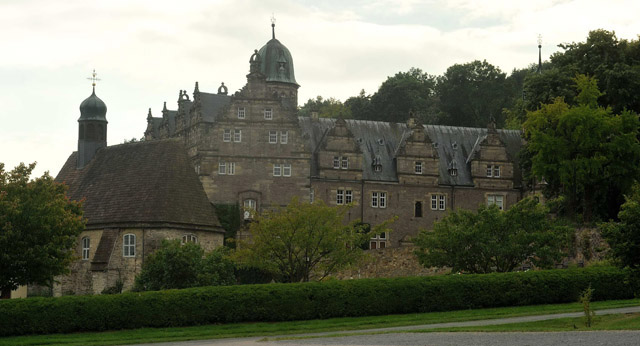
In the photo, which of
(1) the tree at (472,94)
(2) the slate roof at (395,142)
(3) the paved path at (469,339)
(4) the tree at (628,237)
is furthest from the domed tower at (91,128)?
(1) the tree at (472,94)

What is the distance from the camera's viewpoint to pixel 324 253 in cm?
4906

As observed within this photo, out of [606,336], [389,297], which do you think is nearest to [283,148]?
[389,297]

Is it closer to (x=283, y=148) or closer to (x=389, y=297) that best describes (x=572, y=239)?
(x=389, y=297)

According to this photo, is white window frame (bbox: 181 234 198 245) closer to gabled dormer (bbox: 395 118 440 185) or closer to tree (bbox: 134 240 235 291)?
tree (bbox: 134 240 235 291)

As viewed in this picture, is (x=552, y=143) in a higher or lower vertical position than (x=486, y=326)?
higher

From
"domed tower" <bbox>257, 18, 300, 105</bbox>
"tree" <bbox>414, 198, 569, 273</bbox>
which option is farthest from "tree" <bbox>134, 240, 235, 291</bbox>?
"domed tower" <bbox>257, 18, 300, 105</bbox>

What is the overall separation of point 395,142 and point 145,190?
26.1 metres

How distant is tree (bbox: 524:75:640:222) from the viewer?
5888 centimetres

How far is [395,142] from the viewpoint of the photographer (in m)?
78.4

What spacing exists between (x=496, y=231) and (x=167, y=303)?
16.2 metres

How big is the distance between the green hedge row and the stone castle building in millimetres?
27889

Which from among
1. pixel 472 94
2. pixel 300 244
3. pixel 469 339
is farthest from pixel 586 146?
pixel 472 94

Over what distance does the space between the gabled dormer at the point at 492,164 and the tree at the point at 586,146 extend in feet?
53.4

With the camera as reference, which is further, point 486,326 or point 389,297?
point 389,297
